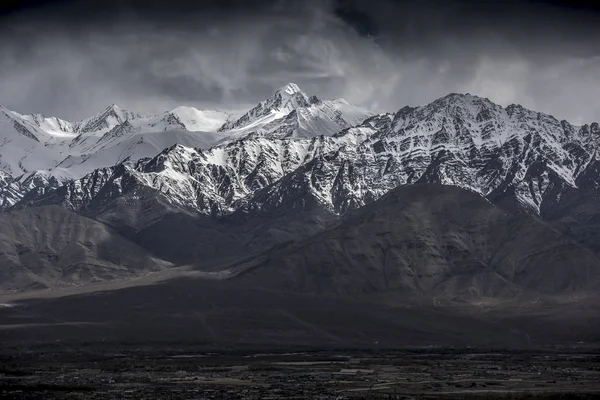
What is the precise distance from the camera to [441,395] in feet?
632

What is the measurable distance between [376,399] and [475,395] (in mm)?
16328

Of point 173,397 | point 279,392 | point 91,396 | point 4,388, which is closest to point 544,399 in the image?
point 279,392

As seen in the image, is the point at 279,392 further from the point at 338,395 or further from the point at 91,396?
the point at 91,396

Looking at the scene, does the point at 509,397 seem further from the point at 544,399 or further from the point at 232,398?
the point at 232,398

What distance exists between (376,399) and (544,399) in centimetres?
2402

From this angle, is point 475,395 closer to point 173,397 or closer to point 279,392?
point 279,392

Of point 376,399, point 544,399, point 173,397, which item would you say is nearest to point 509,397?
point 544,399

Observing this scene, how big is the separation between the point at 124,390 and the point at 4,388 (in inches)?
710

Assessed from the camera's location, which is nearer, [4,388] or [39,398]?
[39,398]

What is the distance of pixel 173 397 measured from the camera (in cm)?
18675

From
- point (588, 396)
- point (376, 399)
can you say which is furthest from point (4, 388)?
point (588, 396)

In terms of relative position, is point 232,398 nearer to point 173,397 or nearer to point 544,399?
point 173,397

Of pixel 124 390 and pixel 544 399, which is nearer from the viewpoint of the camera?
pixel 544 399

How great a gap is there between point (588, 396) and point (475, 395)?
53.4 ft
